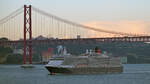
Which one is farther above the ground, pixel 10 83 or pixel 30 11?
pixel 30 11

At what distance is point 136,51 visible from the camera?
448 feet

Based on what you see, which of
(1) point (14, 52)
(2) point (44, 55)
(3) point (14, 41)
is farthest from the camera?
(1) point (14, 52)

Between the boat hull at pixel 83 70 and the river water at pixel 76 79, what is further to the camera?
the boat hull at pixel 83 70

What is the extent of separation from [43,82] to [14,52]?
86998 mm

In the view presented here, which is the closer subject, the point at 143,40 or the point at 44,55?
the point at 143,40

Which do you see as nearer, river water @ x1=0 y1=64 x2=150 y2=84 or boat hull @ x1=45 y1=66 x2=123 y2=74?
river water @ x1=0 y1=64 x2=150 y2=84

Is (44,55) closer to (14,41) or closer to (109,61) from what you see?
(14,41)

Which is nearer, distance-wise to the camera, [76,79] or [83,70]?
[76,79]

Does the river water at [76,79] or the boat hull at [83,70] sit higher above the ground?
the boat hull at [83,70]

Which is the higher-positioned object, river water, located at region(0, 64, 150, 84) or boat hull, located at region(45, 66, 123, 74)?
boat hull, located at region(45, 66, 123, 74)

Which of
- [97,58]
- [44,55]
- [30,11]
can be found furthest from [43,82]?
[44,55]

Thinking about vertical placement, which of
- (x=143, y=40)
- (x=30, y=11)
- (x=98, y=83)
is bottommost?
(x=98, y=83)

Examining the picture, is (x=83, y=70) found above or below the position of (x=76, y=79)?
above

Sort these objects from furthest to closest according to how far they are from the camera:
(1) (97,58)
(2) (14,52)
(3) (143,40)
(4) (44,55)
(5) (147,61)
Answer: (5) (147,61) → (2) (14,52) → (4) (44,55) → (3) (143,40) → (1) (97,58)
